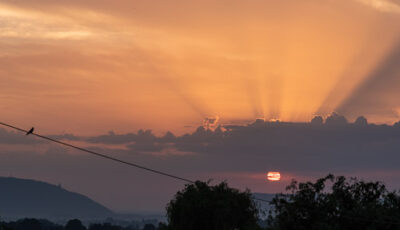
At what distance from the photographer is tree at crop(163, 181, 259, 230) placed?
88.3 meters

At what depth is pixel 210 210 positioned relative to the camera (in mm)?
90312

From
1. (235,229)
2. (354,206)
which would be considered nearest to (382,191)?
(354,206)

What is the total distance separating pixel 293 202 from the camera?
63.2m

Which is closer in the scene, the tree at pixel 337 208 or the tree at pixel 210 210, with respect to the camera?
the tree at pixel 337 208

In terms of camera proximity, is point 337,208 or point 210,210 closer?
point 337,208

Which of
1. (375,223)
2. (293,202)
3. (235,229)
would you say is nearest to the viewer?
(375,223)

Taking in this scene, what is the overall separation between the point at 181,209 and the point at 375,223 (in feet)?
119

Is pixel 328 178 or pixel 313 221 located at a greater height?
pixel 328 178

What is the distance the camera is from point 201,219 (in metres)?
89.9

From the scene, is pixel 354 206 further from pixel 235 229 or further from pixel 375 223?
pixel 235 229

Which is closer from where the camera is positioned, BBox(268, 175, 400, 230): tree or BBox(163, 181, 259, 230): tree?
BBox(268, 175, 400, 230): tree

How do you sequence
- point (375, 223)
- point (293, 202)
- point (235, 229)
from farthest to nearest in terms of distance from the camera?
1. point (235, 229)
2. point (293, 202)
3. point (375, 223)

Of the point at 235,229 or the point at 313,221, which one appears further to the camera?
the point at 235,229

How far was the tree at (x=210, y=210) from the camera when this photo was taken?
88.3m
